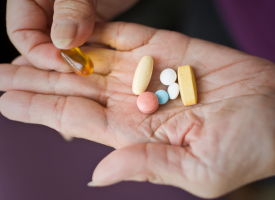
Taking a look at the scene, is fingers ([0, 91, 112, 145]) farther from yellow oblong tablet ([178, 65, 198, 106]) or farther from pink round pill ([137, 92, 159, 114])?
yellow oblong tablet ([178, 65, 198, 106])

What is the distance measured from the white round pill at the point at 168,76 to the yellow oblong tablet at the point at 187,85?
0.05 meters

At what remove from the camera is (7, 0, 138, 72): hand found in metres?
1.38

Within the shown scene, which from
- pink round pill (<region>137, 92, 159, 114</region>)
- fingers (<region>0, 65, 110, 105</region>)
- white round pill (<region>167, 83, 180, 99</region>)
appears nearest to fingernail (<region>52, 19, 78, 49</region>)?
fingers (<region>0, 65, 110, 105</region>)

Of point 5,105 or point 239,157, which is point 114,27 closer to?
point 5,105

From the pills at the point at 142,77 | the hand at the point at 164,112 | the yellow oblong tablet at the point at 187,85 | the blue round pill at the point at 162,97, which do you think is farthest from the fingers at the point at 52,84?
the yellow oblong tablet at the point at 187,85

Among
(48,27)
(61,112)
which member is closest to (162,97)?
(61,112)

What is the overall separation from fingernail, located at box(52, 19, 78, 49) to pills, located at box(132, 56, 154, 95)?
18.6 inches

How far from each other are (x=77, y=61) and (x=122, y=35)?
47 cm

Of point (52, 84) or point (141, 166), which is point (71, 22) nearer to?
point (52, 84)

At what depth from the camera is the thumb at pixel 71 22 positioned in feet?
4.44

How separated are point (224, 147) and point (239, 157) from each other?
9 centimetres

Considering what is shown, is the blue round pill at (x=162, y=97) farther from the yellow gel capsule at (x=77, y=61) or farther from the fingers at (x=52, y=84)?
the yellow gel capsule at (x=77, y=61)

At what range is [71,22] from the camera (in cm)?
140

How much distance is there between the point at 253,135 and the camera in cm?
114
